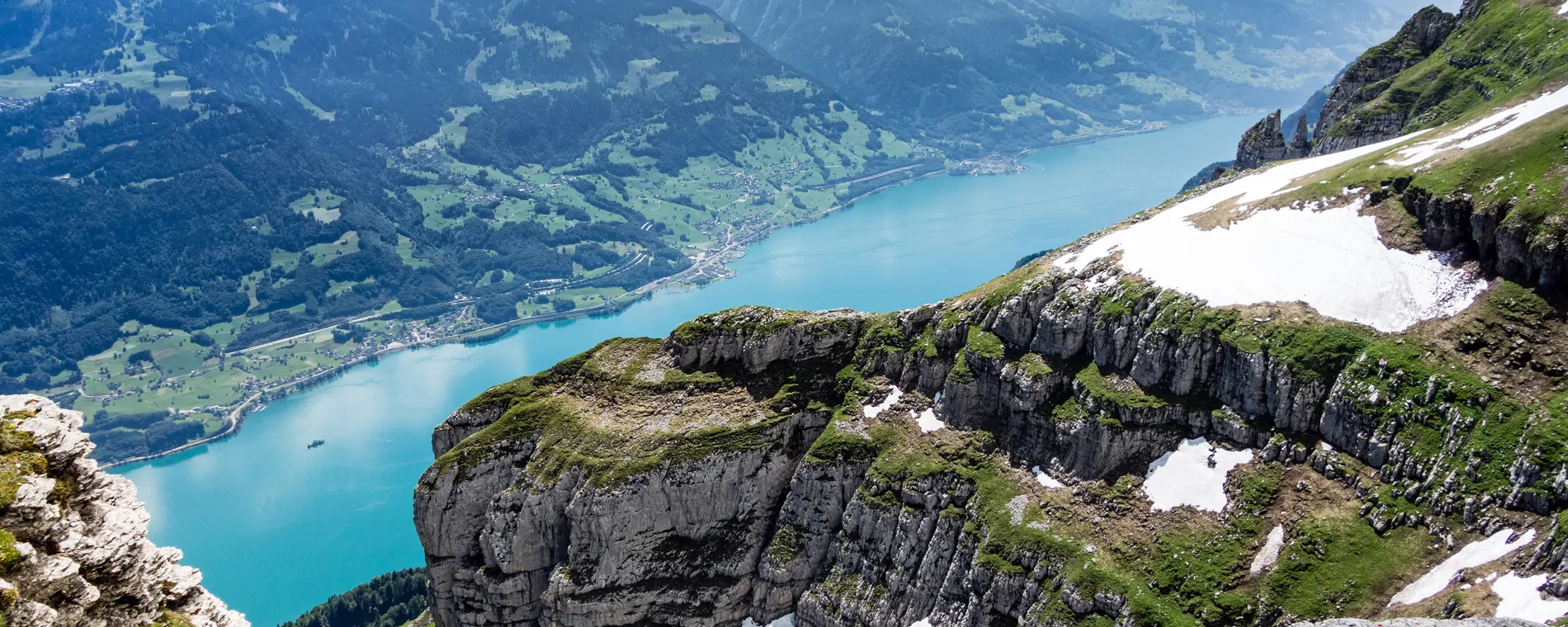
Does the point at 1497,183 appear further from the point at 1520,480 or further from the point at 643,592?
the point at 643,592

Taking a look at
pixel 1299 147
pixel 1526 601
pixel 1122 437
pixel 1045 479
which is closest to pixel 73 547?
pixel 1045 479

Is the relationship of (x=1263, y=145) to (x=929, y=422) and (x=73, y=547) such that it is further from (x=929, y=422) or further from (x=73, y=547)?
(x=73, y=547)

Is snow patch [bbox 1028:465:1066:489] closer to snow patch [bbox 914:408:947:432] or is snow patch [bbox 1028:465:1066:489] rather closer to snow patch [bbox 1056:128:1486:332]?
snow patch [bbox 914:408:947:432]

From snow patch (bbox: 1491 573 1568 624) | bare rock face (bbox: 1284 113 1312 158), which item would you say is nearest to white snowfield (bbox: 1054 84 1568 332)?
snow patch (bbox: 1491 573 1568 624)

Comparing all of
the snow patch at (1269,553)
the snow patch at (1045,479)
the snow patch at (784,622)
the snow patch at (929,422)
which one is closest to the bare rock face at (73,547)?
the snow patch at (784,622)

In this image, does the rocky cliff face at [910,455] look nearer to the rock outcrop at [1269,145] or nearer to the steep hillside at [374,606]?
the steep hillside at [374,606]

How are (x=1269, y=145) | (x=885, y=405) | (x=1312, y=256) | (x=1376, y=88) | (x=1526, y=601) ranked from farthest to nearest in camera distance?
(x=1269, y=145), (x=1376, y=88), (x=885, y=405), (x=1312, y=256), (x=1526, y=601)

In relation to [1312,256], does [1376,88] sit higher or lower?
higher
